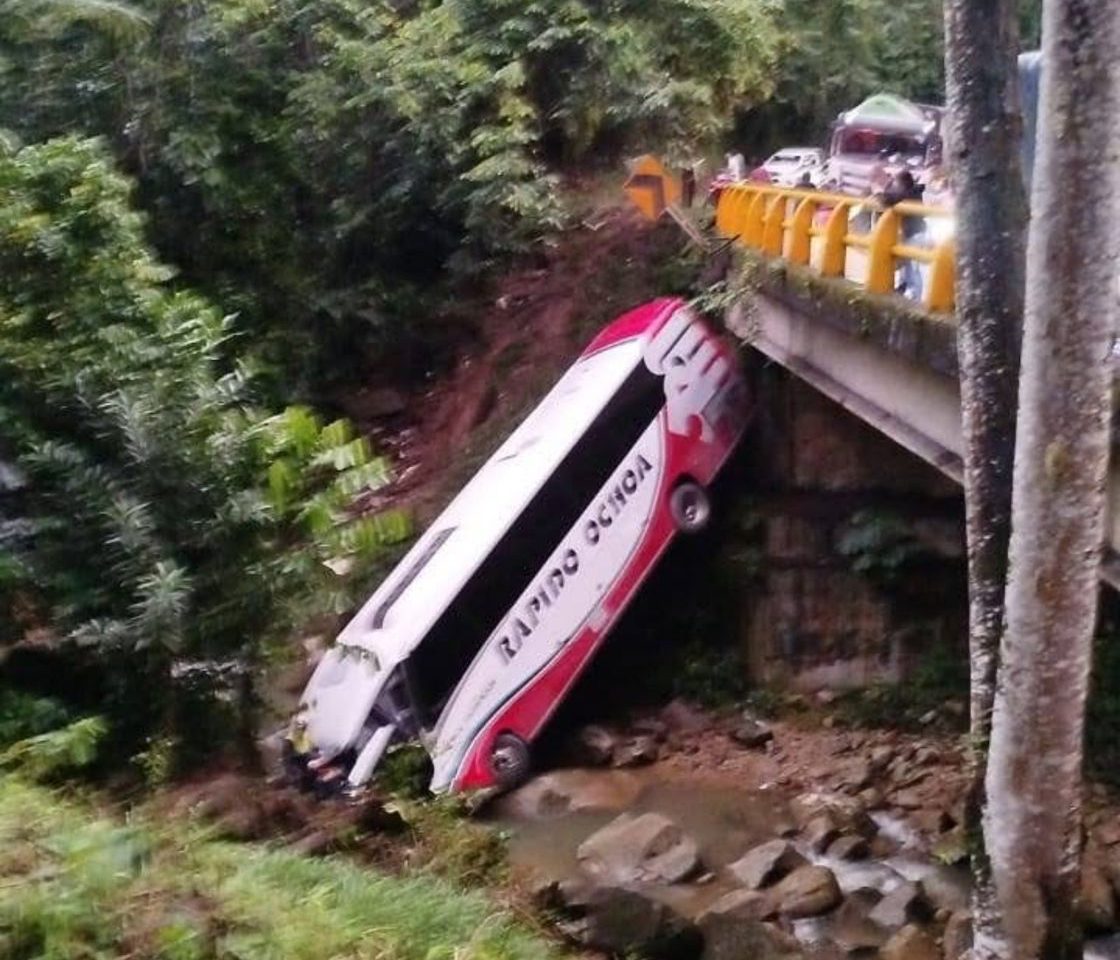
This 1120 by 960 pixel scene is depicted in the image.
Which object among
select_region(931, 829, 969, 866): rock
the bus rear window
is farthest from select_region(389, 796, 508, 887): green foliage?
select_region(931, 829, 969, 866): rock

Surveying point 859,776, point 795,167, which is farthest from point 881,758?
point 795,167

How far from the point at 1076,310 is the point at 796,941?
14.9 ft

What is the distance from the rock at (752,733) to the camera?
12414 millimetres

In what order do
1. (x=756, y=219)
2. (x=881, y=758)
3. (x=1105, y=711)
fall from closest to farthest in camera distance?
1. (x=1105, y=711)
2. (x=881, y=758)
3. (x=756, y=219)

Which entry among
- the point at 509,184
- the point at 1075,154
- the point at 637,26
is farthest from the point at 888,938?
the point at 637,26

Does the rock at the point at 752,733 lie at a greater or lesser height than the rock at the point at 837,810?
lesser

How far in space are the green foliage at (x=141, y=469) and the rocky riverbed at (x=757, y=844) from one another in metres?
2.51

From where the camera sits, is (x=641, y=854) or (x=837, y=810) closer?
(x=641, y=854)

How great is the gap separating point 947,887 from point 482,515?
4821 millimetres

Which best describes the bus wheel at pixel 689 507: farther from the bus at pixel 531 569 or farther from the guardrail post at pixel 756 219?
the guardrail post at pixel 756 219

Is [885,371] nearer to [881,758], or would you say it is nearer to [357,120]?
[881,758]

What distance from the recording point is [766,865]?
9594mm

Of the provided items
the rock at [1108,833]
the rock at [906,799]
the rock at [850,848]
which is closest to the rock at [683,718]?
the rock at [906,799]

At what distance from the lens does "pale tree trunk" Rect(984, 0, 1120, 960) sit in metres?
5.80
